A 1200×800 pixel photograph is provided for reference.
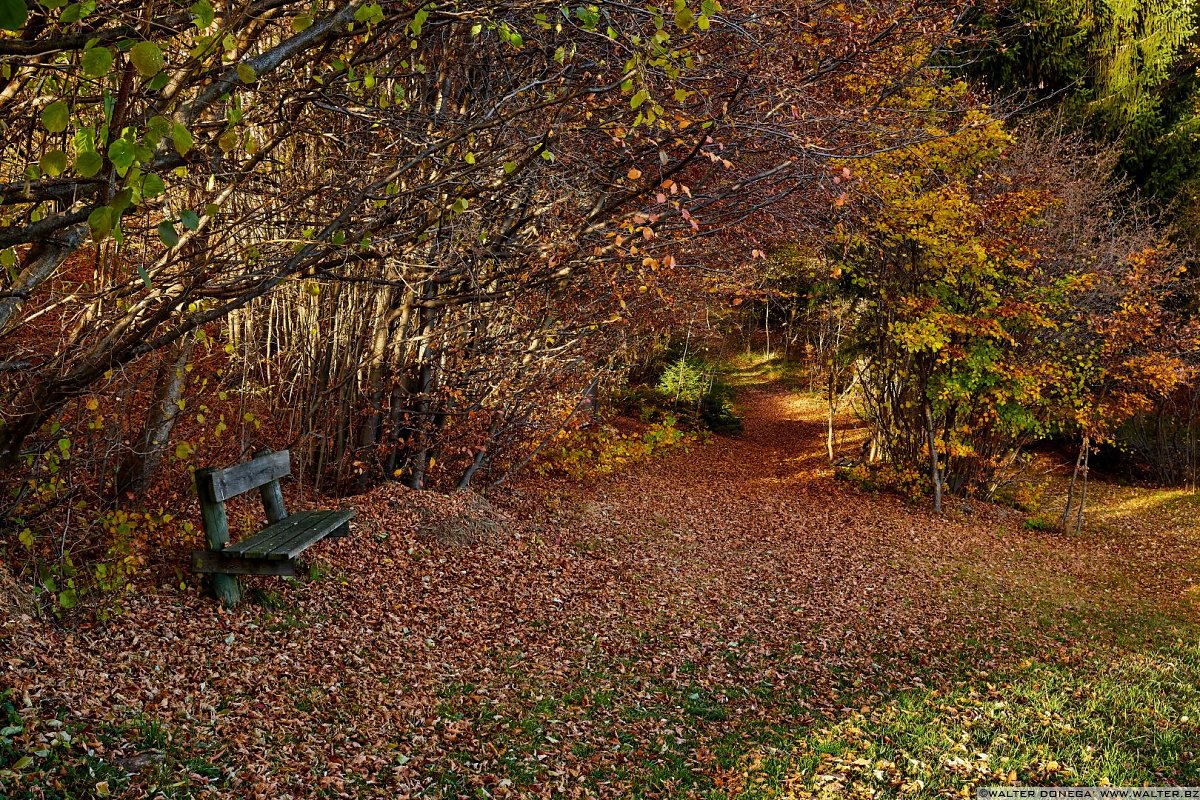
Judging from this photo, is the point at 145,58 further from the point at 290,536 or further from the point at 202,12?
the point at 290,536

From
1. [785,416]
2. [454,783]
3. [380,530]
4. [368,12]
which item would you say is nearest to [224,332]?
[380,530]

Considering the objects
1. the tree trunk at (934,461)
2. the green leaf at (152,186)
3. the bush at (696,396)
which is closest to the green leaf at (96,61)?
the green leaf at (152,186)

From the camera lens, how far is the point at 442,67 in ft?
26.6

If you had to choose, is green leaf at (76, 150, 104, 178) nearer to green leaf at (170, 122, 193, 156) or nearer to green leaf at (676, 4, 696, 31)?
green leaf at (170, 122, 193, 156)

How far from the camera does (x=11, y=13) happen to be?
1.44 m

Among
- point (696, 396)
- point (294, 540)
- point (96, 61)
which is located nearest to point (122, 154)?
point (96, 61)

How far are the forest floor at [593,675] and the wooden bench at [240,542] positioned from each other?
0.27 m

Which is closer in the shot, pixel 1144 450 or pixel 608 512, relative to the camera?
pixel 608 512

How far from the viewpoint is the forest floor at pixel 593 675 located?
14.4 ft

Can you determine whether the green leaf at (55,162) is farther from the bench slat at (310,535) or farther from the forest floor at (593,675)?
the bench slat at (310,535)

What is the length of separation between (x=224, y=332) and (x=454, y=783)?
497cm

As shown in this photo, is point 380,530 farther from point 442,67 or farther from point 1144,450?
point 1144,450

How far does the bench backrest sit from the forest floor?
0.75 metres

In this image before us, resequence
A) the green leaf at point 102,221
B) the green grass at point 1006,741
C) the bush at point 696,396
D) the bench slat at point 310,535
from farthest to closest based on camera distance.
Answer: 1. the bush at point 696,396
2. the bench slat at point 310,535
3. the green grass at point 1006,741
4. the green leaf at point 102,221
